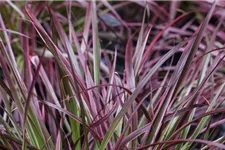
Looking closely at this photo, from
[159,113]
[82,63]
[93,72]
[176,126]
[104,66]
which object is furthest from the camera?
[104,66]

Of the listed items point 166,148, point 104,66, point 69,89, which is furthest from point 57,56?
point 104,66

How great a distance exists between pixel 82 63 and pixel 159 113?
0.30m

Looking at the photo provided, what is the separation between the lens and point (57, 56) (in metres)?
1.07

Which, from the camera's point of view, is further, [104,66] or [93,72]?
[104,66]

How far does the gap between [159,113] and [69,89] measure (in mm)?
257

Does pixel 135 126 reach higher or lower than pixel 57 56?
lower

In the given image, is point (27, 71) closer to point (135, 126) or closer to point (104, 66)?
point (135, 126)

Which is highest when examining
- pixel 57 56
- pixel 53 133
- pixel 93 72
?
pixel 57 56

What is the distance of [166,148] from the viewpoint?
102 centimetres

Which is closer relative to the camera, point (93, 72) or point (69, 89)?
point (69, 89)

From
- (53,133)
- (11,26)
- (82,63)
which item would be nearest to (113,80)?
(82,63)

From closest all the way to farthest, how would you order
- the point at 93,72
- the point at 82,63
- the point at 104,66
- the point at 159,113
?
the point at 159,113, the point at 82,63, the point at 93,72, the point at 104,66

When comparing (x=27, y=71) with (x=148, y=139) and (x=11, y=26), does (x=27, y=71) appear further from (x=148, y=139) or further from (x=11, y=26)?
(x=11, y=26)

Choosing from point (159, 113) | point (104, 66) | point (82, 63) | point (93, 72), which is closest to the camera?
point (159, 113)
